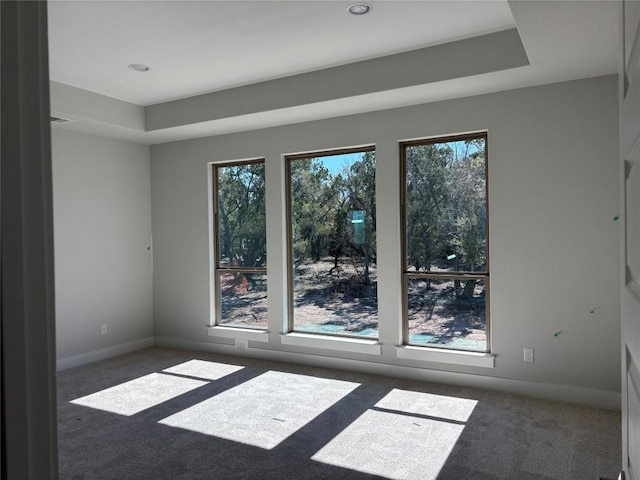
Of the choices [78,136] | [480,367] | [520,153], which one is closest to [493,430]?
[480,367]

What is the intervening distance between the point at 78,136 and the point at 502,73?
168 inches

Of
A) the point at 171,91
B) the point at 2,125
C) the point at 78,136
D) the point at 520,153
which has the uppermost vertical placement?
the point at 171,91

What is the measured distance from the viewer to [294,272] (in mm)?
5277

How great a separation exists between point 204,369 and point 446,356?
2.37 m

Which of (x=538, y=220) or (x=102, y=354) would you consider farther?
(x=102, y=354)

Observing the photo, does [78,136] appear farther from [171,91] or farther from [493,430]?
[493,430]

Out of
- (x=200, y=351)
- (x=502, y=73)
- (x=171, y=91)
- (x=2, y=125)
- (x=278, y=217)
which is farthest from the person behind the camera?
(x=200, y=351)

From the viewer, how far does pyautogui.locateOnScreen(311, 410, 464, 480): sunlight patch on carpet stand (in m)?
2.84

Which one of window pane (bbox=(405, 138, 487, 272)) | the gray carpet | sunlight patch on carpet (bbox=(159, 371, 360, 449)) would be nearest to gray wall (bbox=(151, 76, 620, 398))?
window pane (bbox=(405, 138, 487, 272))

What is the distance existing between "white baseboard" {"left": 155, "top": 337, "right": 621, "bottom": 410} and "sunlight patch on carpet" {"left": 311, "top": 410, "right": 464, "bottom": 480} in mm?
863

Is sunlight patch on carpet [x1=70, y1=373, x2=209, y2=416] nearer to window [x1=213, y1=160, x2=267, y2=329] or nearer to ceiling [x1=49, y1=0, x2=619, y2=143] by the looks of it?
window [x1=213, y1=160, x2=267, y2=329]

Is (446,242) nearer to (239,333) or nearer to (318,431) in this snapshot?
(318,431)

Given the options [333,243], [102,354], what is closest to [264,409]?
[333,243]

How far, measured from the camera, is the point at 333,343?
15.9 feet
